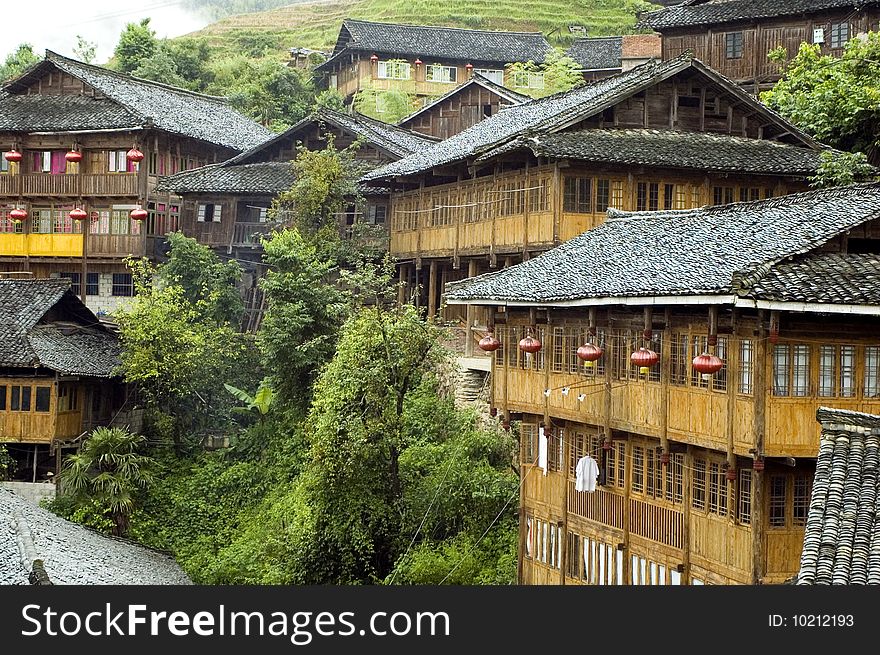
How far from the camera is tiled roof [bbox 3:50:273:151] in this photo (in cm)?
5172

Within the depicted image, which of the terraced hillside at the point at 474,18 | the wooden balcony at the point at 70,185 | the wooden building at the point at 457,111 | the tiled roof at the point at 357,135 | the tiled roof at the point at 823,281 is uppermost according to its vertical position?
the terraced hillside at the point at 474,18

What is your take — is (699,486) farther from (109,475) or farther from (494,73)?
(494,73)

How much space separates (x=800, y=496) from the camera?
23.0 metres

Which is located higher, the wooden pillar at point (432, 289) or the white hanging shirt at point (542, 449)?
the wooden pillar at point (432, 289)

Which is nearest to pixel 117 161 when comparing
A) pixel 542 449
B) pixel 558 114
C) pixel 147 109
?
pixel 147 109

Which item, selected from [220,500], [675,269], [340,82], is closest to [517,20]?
[340,82]

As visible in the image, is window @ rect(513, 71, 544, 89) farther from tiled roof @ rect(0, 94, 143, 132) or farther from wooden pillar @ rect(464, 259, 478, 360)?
wooden pillar @ rect(464, 259, 478, 360)

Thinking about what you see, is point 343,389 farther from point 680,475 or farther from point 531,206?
point 680,475

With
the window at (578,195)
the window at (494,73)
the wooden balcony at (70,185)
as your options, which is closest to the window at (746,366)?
the window at (578,195)

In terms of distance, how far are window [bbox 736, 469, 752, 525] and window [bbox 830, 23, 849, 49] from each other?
28.7 meters

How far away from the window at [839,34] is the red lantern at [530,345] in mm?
24935

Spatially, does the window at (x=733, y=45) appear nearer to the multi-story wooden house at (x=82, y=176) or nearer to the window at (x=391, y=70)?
the multi-story wooden house at (x=82, y=176)

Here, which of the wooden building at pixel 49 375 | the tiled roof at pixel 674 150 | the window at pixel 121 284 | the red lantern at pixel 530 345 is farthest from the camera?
the window at pixel 121 284

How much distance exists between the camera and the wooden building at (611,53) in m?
65.1
